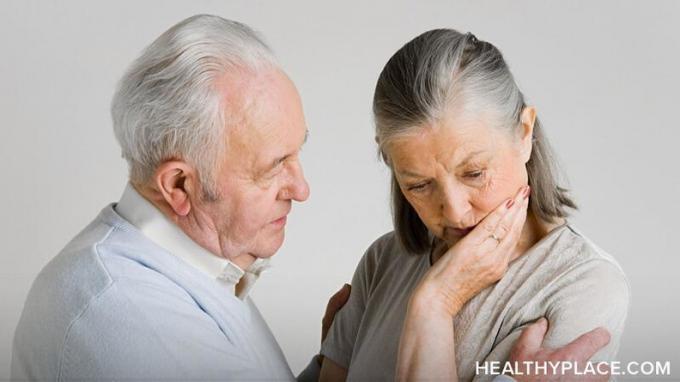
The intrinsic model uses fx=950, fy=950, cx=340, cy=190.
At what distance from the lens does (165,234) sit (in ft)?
5.94

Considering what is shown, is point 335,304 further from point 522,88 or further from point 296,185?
point 522,88

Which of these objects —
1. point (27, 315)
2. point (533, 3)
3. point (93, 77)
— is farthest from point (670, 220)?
point (27, 315)

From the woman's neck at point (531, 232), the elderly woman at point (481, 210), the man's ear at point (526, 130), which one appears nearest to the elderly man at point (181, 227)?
the elderly woman at point (481, 210)

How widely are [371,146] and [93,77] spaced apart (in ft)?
2.96

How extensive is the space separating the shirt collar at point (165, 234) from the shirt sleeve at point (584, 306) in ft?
1.84

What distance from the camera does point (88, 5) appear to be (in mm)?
2945

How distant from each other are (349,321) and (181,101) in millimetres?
735

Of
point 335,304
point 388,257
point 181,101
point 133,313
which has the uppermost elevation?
point 181,101

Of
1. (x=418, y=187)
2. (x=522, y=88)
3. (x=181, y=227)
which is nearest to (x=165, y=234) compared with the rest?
(x=181, y=227)

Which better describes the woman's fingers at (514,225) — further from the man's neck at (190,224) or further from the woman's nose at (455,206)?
the man's neck at (190,224)

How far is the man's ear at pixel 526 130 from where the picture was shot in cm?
181

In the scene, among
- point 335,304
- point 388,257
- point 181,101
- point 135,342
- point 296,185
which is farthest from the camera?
point 335,304

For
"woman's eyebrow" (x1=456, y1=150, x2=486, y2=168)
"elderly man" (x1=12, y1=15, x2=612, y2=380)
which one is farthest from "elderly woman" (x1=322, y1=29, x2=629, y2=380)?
"elderly man" (x1=12, y1=15, x2=612, y2=380)

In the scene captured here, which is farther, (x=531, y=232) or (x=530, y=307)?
(x=531, y=232)
